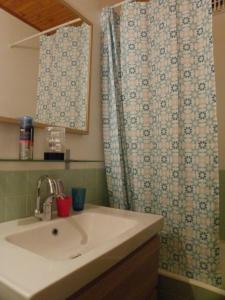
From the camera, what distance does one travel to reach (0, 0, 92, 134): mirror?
962mm

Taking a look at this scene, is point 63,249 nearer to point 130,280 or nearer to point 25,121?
point 130,280

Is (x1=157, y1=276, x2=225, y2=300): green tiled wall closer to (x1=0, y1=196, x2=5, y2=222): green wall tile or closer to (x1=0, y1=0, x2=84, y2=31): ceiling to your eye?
(x1=0, y1=196, x2=5, y2=222): green wall tile

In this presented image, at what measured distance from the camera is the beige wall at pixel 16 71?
0.94 metres

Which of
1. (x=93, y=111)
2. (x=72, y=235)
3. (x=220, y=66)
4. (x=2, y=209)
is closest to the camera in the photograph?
(x=2, y=209)

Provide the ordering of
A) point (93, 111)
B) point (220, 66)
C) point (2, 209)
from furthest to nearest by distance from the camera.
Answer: point (220, 66), point (93, 111), point (2, 209)

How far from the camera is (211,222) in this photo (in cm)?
113

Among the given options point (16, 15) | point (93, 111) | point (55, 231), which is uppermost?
point (16, 15)

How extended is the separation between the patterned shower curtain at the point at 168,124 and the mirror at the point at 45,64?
0.64 feet

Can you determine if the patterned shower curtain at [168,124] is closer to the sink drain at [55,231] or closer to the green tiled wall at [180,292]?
the green tiled wall at [180,292]

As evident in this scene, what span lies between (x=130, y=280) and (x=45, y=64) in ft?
3.25

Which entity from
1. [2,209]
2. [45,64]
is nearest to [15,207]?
[2,209]

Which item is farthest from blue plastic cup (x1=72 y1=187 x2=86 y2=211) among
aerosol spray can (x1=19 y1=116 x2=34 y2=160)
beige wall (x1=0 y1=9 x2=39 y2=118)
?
beige wall (x1=0 y1=9 x2=39 y2=118)

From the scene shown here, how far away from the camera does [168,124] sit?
1240 mm

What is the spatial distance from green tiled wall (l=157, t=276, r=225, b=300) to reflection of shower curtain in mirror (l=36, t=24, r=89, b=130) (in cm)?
95
